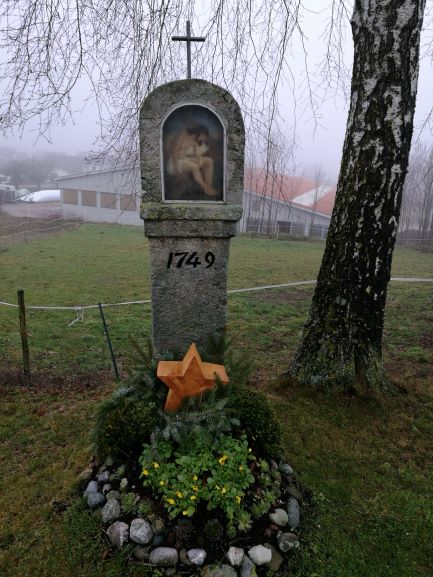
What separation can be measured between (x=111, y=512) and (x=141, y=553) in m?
0.33

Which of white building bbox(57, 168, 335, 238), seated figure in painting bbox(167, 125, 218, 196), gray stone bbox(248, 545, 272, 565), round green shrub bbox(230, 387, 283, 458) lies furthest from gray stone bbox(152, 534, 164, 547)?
white building bbox(57, 168, 335, 238)

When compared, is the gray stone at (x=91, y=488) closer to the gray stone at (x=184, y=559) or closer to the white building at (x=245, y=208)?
the gray stone at (x=184, y=559)

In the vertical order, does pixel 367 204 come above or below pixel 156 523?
above

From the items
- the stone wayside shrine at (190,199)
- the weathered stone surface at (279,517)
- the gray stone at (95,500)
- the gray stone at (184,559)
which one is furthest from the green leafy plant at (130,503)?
the stone wayside shrine at (190,199)

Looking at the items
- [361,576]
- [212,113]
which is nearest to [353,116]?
[212,113]

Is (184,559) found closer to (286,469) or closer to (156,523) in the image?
(156,523)

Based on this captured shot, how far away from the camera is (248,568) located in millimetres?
2328

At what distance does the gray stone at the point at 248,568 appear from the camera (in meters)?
2.31

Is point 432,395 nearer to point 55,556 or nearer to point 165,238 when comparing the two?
point 165,238

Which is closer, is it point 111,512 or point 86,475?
point 111,512

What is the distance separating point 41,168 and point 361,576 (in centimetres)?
8561

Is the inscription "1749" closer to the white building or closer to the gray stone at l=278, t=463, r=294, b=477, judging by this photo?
the gray stone at l=278, t=463, r=294, b=477

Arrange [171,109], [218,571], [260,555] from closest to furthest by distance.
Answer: [218,571]
[260,555]
[171,109]

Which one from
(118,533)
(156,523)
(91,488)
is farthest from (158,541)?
(91,488)
